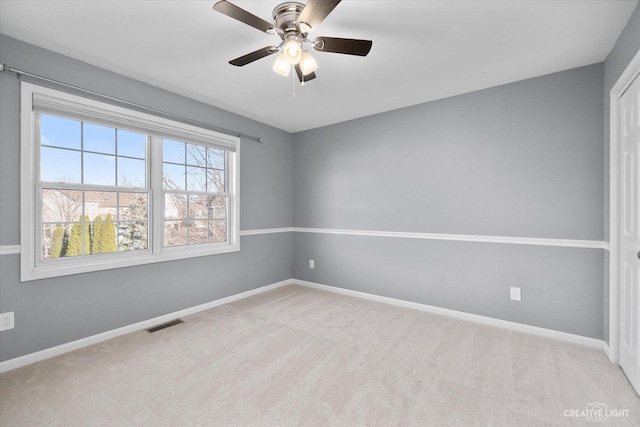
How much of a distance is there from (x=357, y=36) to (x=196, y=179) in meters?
2.44

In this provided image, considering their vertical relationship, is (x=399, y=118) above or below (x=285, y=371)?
above

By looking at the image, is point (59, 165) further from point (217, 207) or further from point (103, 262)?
point (217, 207)

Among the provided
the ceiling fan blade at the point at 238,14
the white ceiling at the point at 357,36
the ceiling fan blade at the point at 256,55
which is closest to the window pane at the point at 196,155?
the white ceiling at the point at 357,36

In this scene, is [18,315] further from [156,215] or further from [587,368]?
[587,368]

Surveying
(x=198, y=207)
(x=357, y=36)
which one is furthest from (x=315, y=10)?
(x=198, y=207)

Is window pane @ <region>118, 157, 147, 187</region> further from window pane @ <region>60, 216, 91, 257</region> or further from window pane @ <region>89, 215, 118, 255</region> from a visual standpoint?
window pane @ <region>60, 216, 91, 257</region>

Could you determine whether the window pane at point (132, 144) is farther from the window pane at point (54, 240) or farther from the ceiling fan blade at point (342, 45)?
the ceiling fan blade at point (342, 45)

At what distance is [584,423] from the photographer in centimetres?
161

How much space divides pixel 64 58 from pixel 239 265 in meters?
2.71

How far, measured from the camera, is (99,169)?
263 cm

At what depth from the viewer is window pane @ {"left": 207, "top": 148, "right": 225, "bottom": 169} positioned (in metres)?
3.61

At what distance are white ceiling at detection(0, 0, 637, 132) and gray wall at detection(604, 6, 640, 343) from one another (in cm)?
8

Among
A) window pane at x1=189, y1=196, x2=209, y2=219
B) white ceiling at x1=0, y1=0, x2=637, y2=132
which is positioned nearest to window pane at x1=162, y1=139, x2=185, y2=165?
window pane at x1=189, y1=196, x2=209, y2=219

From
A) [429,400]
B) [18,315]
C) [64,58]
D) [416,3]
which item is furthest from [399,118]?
[18,315]
